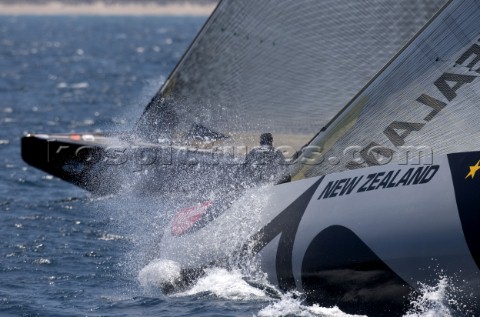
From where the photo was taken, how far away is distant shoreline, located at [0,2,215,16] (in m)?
134

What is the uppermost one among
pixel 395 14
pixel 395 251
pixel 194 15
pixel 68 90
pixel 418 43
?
pixel 194 15

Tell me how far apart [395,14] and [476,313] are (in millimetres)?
4253

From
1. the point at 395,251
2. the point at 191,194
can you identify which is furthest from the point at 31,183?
the point at 395,251

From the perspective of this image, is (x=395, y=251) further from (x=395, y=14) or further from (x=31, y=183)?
(x=31, y=183)

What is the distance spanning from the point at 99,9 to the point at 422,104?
13321 centimetres

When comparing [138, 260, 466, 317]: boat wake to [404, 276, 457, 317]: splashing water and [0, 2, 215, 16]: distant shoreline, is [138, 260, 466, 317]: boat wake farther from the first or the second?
[0, 2, 215, 16]: distant shoreline

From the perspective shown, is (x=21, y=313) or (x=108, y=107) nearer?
(x=21, y=313)

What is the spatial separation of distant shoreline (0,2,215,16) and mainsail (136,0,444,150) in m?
121

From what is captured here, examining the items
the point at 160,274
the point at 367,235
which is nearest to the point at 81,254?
the point at 160,274

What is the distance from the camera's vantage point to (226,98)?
12.7m

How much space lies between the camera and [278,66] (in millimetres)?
12742

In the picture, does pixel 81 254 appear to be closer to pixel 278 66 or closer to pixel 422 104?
pixel 278 66

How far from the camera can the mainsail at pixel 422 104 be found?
27.8 feet

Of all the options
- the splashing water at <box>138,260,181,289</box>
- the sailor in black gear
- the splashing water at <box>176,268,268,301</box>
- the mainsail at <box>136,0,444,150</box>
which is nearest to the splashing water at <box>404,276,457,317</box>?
the splashing water at <box>176,268,268,301</box>
